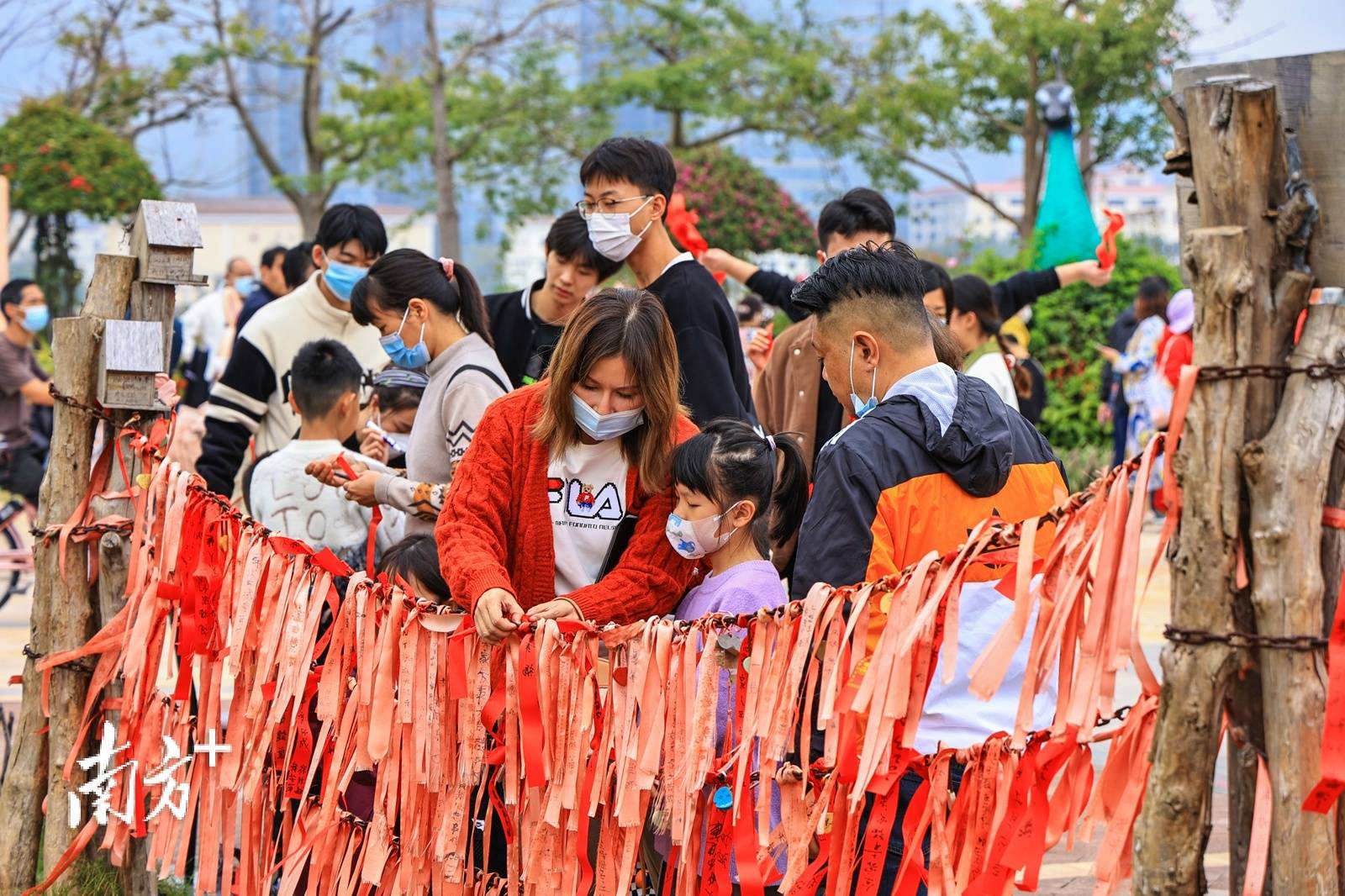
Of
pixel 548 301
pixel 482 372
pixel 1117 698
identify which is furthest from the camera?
pixel 1117 698

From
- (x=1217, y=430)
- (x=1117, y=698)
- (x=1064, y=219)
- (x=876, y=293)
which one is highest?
(x=1064, y=219)

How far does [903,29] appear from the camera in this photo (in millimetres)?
21234

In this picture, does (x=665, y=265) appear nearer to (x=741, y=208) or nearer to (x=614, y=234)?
(x=614, y=234)

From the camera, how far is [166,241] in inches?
164

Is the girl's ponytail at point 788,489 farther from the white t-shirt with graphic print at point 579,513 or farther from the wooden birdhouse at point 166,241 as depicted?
the wooden birdhouse at point 166,241

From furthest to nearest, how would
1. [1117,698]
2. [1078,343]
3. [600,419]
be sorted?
[1078,343], [1117,698], [600,419]

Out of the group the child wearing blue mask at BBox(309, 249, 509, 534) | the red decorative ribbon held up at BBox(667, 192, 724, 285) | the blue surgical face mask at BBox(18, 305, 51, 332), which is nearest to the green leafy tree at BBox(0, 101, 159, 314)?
the blue surgical face mask at BBox(18, 305, 51, 332)

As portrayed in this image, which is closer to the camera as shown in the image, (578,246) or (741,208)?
(578,246)

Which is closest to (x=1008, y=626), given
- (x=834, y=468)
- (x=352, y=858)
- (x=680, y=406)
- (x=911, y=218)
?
(x=834, y=468)

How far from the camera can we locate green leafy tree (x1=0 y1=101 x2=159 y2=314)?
18344mm

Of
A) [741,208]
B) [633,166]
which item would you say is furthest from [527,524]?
[741,208]

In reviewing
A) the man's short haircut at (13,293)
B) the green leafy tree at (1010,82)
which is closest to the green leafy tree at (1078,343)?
the green leafy tree at (1010,82)

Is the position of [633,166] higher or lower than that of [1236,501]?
higher

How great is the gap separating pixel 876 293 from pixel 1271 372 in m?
1.00
